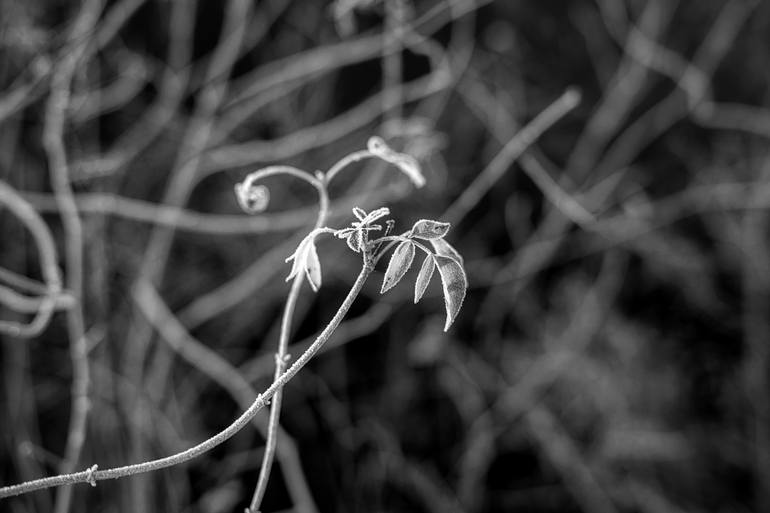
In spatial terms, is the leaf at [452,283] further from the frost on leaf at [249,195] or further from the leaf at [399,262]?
the frost on leaf at [249,195]

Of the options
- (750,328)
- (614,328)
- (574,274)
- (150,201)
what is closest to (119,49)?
(150,201)

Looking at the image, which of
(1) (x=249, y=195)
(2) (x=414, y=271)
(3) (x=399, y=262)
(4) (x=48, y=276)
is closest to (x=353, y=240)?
(3) (x=399, y=262)

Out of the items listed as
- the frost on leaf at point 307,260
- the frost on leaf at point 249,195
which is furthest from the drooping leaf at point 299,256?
the frost on leaf at point 249,195

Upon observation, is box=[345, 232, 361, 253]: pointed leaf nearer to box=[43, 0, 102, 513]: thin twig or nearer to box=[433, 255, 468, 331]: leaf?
box=[433, 255, 468, 331]: leaf

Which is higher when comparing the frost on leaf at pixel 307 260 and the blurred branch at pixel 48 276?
the blurred branch at pixel 48 276

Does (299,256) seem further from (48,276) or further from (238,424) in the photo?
(48,276)
